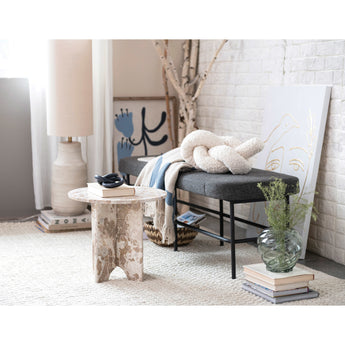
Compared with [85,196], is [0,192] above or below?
below

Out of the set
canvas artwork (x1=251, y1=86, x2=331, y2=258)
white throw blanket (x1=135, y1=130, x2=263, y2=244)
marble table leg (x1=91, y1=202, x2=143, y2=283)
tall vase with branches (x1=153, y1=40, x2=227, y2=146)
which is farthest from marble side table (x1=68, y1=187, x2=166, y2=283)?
tall vase with branches (x1=153, y1=40, x2=227, y2=146)

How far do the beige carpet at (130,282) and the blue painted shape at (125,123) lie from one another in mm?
1188

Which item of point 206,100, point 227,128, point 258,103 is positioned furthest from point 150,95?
point 258,103

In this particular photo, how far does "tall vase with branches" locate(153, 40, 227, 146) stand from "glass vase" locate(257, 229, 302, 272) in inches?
69.1

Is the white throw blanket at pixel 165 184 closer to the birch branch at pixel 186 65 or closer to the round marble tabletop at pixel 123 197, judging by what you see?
the round marble tabletop at pixel 123 197

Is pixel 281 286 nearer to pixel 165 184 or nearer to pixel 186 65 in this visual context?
pixel 165 184

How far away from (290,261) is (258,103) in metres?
1.57

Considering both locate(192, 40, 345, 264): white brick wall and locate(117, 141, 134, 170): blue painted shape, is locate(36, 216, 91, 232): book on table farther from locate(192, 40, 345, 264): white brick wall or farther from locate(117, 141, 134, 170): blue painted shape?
locate(192, 40, 345, 264): white brick wall

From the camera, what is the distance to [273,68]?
12.3ft

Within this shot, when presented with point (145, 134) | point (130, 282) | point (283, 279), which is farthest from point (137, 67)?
point (283, 279)

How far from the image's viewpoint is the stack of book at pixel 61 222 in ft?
12.9

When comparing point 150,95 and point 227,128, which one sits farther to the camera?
point 150,95

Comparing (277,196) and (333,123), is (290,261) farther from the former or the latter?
(333,123)
